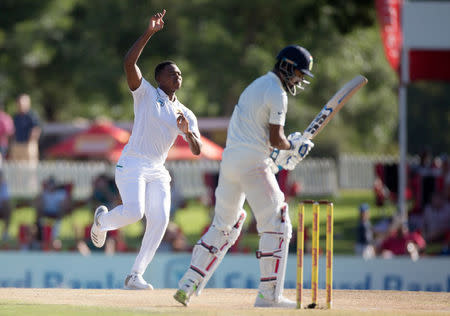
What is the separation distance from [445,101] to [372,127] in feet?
25.8

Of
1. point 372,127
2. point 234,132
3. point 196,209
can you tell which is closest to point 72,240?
point 196,209

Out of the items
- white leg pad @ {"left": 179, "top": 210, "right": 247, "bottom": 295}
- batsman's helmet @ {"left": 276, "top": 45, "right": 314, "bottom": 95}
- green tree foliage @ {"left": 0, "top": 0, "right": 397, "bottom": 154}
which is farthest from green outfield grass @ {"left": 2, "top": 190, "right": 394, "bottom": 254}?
batsman's helmet @ {"left": 276, "top": 45, "right": 314, "bottom": 95}

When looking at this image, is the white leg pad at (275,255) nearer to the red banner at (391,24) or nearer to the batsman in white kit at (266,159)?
the batsman in white kit at (266,159)

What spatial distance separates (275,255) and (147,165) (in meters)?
1.51

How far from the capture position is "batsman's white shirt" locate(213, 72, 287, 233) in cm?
748

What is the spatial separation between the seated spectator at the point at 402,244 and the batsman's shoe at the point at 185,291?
682 cm

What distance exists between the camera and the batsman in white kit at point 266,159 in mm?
7469

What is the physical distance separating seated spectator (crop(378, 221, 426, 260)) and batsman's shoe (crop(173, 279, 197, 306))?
682 centimetres

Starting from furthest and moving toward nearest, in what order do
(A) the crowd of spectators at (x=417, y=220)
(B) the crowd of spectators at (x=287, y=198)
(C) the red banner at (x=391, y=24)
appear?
1. (C) the red banner at (x=391, y=24)
2. (B) the crowd of spectators at (x=287, y=198)
3. (A) the crowd of spectators at (x=417, y=220)

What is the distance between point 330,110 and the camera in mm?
8148

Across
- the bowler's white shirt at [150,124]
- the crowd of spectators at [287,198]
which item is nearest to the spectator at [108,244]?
the crowd of spectators at [287,198]

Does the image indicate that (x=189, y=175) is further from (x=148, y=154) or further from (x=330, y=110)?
(x=330, y=110)

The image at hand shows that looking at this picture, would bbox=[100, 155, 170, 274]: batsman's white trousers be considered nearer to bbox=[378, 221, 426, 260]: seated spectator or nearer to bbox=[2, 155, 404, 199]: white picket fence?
bbox=[378, 221, 426, 260]: seated spectator

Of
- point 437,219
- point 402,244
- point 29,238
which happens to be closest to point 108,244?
point 29,238
